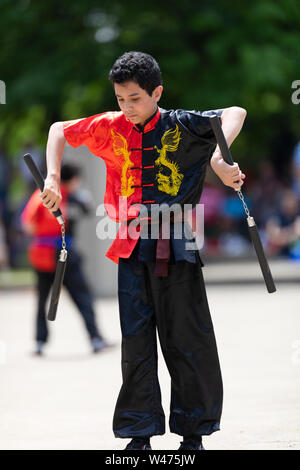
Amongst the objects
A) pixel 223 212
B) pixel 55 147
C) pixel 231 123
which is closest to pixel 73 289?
pixel 55 147

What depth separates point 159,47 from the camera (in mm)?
15266

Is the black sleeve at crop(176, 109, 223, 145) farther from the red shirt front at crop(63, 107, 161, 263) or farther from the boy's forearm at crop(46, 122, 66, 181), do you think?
the boy's forearm at crop(46, 122, 66, 181)

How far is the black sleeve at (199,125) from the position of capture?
4.36 metres

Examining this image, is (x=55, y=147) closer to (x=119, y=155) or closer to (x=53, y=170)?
(x=53, y=170)

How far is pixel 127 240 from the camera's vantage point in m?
4.51

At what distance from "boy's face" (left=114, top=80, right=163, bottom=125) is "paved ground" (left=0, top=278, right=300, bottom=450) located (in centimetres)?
164

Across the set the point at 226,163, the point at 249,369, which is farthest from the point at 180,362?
the point at 249,369

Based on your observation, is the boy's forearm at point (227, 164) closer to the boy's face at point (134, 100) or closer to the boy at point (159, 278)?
the boy at point (159, 278)

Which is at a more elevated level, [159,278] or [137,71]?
[137,71]

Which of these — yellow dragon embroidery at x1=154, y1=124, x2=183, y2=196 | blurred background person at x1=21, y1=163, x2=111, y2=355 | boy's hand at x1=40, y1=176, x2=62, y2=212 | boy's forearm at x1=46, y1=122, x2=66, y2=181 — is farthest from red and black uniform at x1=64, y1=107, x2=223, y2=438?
blurred background person at x1=21, y1=163, x2=111, y2=355

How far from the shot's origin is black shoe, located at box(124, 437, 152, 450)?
14.7ft

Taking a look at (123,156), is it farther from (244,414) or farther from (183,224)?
(244,414)

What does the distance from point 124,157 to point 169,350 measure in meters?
0.93
